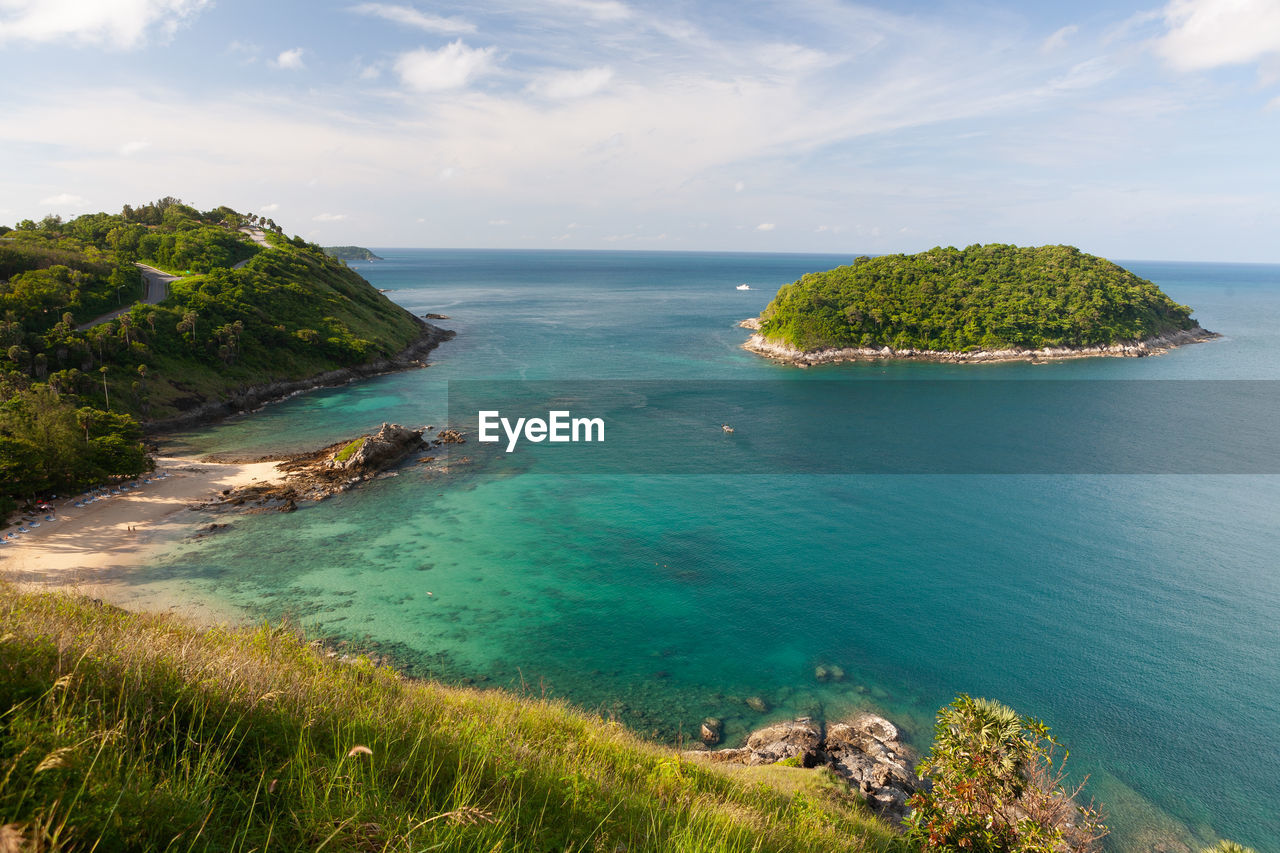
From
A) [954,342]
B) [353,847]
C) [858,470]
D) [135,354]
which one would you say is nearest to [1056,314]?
[954,342]

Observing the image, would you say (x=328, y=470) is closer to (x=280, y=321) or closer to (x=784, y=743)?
(x=784, y=743)

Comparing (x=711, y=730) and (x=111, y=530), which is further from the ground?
(x=111, y=530)

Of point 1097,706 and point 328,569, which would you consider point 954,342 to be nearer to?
point 1097,706

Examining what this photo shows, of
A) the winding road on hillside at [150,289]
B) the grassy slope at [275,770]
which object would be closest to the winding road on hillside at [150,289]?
the winding road on hillside at [150,289]

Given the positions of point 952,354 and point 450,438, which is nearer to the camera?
point 450,438

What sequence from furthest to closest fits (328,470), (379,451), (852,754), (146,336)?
(146,336) < (379,451) < (328,470) < (852,754)

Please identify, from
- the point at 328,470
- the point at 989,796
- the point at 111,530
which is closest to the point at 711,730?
the point at 989,796

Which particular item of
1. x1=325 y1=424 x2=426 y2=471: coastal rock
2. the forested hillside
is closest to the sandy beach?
x1=325 y1=424 x2=426 y2=471: coastal rock

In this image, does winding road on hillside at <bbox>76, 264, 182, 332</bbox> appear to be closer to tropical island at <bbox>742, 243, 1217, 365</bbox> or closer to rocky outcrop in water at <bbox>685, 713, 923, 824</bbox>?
rocky outcrop in water at <bbox>685, 713, 923, 824</bbox>
